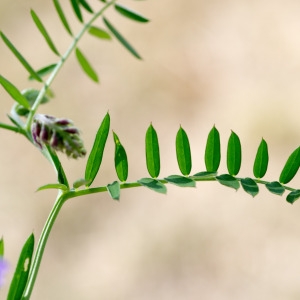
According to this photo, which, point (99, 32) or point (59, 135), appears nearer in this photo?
point (59, 135)

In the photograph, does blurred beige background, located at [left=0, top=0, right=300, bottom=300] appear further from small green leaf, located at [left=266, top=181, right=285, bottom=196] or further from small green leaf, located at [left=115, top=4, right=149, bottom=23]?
small green leaf, located at [left=266, top=181, right=285, bottom=196]

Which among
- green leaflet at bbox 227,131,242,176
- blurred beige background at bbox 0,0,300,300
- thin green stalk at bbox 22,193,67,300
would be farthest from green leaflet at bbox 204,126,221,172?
blurred beige background at bbox 0,0,300,300

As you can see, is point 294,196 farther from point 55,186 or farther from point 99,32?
point 99,32

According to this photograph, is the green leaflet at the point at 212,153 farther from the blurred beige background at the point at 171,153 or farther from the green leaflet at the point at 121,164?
the blurred beige background at the point at 171,153

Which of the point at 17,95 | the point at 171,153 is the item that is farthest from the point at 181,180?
the point at 171,153

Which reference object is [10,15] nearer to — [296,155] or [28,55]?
[28,55]
